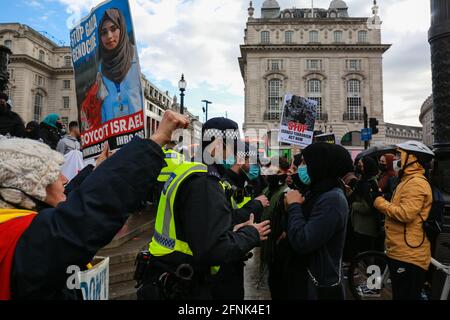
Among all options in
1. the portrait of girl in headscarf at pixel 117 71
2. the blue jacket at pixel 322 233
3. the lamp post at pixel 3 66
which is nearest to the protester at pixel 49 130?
the lamp post at pixel 3 66

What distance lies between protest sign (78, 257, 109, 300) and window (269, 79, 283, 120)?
164 ft

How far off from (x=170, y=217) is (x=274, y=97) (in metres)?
50.9

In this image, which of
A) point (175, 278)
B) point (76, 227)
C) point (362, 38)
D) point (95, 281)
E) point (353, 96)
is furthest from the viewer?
point (362, 38)

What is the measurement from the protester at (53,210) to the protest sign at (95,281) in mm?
156

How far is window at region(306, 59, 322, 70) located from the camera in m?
51.6

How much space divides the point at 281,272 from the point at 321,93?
5158 centimetres

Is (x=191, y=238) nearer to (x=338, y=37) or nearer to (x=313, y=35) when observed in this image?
(x=313, y=35)

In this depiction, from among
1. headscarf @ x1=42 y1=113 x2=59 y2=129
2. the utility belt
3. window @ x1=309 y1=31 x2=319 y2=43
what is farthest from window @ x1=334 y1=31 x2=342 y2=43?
the utility belt

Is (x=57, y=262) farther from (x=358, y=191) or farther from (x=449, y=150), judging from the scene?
(x=358, y=191)

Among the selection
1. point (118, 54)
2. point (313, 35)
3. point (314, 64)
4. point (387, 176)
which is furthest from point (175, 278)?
point (313, 35)

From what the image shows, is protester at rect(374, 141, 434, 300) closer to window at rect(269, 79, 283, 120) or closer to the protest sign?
the protest sign

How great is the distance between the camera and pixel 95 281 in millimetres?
1795
